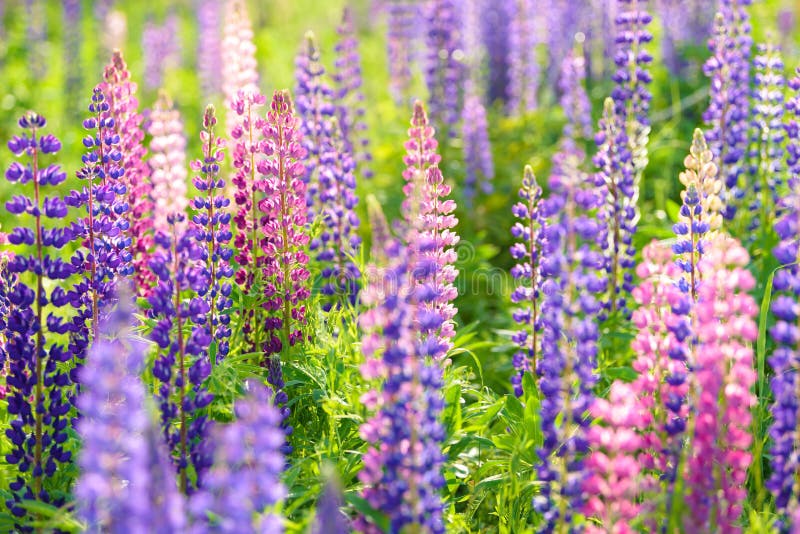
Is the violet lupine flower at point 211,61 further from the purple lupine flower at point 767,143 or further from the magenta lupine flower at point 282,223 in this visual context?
the magenta lupine flower at point 282,223

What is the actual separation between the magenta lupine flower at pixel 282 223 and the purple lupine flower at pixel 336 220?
723 mm

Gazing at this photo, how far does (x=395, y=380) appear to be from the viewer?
2723mm

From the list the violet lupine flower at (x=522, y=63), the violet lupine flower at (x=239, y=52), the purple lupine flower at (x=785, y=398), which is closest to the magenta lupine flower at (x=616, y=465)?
the purple lupine flower at (x=785, y=398)

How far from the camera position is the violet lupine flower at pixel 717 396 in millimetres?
2729

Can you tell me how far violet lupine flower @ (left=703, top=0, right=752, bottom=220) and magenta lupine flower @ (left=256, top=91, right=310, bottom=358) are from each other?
2.45 m

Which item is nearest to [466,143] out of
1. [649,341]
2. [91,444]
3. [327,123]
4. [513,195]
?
[513,195]

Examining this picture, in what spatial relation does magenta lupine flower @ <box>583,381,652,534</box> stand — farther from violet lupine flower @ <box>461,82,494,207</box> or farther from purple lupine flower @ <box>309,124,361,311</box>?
violet lupine flower @ <box>461,82,494,207</box>

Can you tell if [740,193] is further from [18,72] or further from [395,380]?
[18,72]

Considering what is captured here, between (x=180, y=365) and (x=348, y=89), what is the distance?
12.8ft

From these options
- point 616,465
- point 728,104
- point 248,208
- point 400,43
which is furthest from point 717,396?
point 400,43

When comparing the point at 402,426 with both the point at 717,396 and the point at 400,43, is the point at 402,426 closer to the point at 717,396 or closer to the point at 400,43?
the point at 717,396

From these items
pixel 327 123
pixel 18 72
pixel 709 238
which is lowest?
pixel 709 238

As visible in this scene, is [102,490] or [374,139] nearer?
[102,490]

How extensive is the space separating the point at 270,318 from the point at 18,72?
32.7 ft
